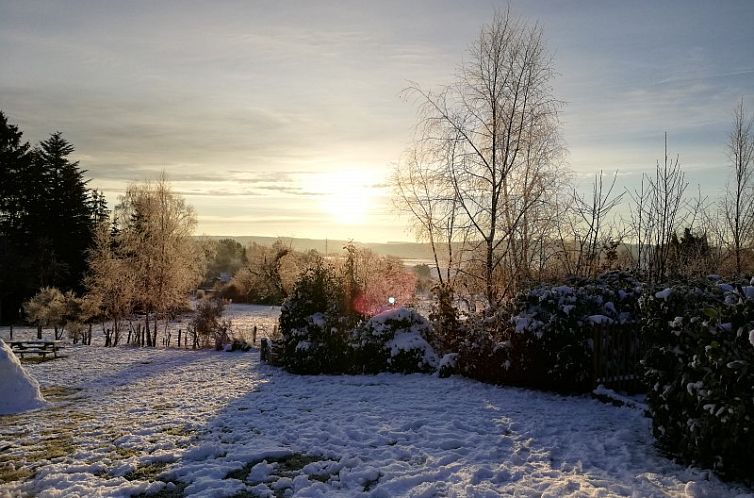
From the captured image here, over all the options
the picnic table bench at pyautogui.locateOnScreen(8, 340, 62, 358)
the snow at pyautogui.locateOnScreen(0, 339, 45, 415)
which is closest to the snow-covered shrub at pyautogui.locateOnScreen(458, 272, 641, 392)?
the snow at pyautogui.locateOnScreen(0, 339, 45, 415)

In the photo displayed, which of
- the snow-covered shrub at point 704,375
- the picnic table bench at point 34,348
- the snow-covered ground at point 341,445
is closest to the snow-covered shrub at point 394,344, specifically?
the snow-covered ground at point 341,445

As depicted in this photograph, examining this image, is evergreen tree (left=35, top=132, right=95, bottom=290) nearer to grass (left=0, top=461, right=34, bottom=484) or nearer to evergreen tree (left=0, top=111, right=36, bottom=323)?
evergreen tree (left=0, top=111, right=36, bottom=323)

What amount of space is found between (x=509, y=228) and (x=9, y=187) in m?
38.9

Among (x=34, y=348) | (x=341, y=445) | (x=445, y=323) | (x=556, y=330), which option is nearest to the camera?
(x=341, y=445)

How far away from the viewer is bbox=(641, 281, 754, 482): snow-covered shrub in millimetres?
4816

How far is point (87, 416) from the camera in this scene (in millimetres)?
9484

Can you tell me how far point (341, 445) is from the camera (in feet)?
23.0

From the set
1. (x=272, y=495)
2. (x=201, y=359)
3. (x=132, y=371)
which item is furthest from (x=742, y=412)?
(x=201, y=359)

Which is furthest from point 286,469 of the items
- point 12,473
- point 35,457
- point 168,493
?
point 35,457

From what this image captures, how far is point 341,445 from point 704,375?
4.56 m

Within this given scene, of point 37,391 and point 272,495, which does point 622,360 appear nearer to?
point 272,495

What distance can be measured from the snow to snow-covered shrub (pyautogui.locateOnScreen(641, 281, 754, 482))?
11.4 meters

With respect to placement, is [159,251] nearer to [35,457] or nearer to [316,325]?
[316,325]

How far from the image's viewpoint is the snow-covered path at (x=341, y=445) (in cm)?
548
